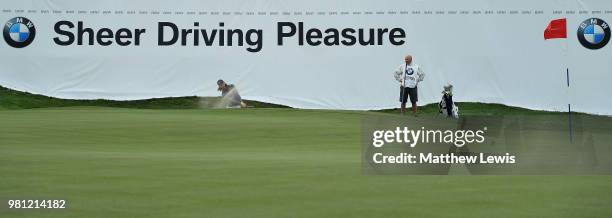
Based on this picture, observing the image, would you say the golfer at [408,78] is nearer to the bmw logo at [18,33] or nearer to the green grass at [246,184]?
the green grass at [246,184]

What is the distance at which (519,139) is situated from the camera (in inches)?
695

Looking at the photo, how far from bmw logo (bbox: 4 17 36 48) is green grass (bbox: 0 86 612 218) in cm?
1033

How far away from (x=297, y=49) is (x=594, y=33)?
7.07 m

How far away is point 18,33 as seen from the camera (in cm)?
2609

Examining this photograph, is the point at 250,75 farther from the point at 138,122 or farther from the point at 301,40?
the point at 138,122

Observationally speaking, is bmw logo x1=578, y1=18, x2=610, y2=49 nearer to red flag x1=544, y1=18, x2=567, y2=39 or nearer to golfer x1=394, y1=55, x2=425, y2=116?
golfer x1=394, y1=55, x2=425, y2=116

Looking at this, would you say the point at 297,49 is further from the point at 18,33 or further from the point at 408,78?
the point at 18,33

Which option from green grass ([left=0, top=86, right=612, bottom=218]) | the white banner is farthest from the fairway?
the white banner

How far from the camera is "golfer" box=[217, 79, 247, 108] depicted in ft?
82.9

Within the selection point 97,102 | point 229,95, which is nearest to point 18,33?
point 97,102

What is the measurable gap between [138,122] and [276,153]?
5.87m

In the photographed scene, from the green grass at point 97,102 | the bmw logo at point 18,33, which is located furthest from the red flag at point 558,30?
the bmw logo at point 18,33

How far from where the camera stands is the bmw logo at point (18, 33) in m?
26.1

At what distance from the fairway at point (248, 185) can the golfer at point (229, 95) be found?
9417 millimetres
